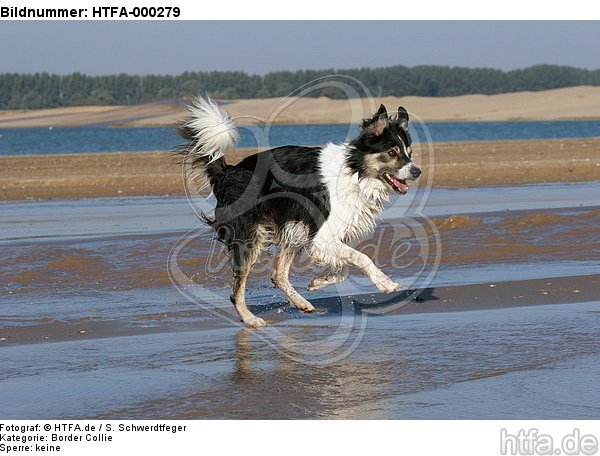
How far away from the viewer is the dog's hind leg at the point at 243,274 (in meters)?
7.61

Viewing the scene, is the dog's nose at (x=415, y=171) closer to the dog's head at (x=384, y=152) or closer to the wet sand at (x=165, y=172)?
the dog's head at (x=384, y=152)

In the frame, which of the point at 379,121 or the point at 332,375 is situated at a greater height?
the point at 379,121

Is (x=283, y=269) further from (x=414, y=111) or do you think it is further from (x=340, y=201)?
(x=414, y=111)

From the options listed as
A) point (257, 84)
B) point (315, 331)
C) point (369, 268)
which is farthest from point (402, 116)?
point (257, 84)

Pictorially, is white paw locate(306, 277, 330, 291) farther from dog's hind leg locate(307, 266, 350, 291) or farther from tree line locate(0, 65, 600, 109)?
tree line locate(0, 65, 600, 109)

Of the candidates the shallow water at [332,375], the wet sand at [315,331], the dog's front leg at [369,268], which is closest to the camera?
the shallow water at [332,375]

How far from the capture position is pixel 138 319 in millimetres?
7746

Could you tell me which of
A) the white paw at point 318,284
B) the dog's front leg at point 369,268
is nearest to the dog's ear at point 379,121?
the dog's front leg at point 369,268

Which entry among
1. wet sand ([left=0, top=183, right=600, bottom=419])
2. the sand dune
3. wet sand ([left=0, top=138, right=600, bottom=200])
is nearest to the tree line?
the sand dune

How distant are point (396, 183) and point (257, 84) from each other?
2707 inches

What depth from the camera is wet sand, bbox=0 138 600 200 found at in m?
19.2

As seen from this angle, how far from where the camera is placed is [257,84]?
75875 mm

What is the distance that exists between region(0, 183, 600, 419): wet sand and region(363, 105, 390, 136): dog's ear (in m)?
1.47

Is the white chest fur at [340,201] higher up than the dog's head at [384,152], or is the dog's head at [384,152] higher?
the dog's head at [384,152]
